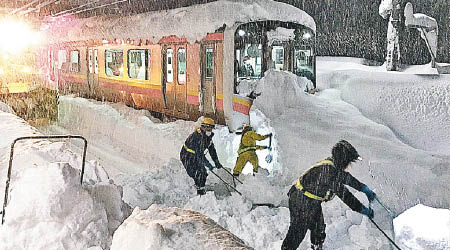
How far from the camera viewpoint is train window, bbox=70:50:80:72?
65.7 ft

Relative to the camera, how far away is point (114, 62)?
16.8 m

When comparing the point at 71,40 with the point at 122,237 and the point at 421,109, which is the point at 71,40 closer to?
the point at 421,109

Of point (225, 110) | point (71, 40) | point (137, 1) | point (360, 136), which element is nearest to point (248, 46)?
point (225, 110)

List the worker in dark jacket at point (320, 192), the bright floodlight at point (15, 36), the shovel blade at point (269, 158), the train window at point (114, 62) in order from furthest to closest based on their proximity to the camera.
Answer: the bright floodlight at point (15, 36)
the train window at point (114, 62)
the shovel blade at point (269, 158)
the worker in dark jacket at point (320, 192)

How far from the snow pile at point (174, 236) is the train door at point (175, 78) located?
10.3 m

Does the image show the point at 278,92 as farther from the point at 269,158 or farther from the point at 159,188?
the point at 159,188

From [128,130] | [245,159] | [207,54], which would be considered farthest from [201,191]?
[128,130]

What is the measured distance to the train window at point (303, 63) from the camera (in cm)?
1300

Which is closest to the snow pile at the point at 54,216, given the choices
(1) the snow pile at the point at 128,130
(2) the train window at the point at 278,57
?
(1) the snow pile at the point at 128,130

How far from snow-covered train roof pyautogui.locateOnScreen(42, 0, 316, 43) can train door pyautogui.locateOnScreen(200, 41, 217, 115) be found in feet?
1.24

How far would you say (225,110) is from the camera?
11.8 metres

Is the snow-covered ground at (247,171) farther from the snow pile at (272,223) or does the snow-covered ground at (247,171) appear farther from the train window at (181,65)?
the train window at (181,65)

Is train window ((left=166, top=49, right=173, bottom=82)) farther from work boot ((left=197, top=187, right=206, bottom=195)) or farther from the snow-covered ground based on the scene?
work boot ((left=197, top=187, right=206, bottom=195))

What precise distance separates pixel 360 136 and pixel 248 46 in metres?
3.49
